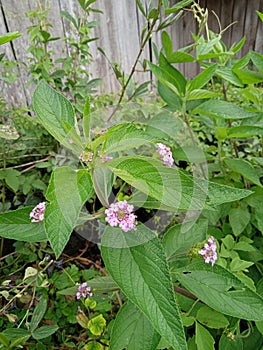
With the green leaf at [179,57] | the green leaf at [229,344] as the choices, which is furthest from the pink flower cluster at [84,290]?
the green leaf at [179,57]

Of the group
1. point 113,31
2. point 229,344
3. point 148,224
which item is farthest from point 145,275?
point 113,31

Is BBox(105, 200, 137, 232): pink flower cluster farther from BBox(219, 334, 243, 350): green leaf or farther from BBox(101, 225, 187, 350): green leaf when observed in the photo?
BBox(219, 334, 243, 350): green leaf

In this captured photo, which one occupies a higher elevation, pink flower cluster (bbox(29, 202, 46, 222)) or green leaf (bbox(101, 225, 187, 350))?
pink flower cluster (bbox(29, 202, 46, 222))

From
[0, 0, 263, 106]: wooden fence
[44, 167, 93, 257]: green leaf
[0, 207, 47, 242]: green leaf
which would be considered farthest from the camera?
[0, 0, 263, 106]: wooden fence

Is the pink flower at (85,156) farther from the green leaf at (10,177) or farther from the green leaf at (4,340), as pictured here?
the green leaf at (10,177)

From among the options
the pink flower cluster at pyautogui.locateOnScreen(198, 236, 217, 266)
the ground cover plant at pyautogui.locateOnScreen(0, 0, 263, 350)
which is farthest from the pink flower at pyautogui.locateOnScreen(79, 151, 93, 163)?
the pink flower cluster at pyautogui.locateOnScreen(198, 236, 217, 266)

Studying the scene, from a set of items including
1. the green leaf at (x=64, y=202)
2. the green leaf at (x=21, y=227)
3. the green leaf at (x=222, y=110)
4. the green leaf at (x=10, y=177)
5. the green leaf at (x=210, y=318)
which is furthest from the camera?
the green leaf at (x=10, y=177)

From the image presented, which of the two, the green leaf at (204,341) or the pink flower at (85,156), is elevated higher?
the pink flower at (85,156)
